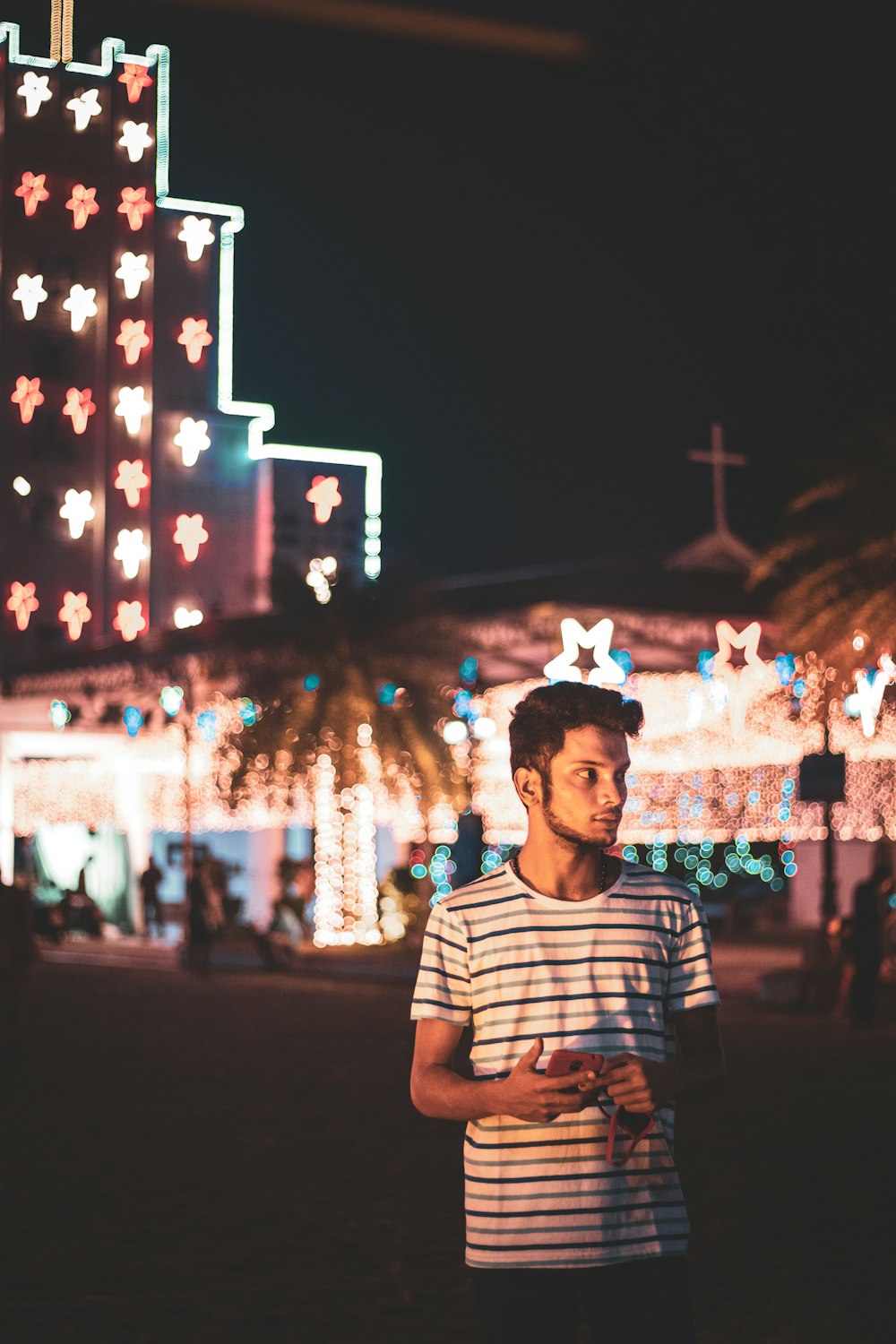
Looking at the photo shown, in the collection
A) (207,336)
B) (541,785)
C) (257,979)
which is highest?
(207,336)

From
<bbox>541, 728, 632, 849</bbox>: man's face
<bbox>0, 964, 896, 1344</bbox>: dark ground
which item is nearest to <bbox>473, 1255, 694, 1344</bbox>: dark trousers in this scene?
<bbox>541, 728, 632, 849</bbox>: man's face

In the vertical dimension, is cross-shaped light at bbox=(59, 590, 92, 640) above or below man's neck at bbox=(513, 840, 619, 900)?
above

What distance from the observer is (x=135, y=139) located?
226ft

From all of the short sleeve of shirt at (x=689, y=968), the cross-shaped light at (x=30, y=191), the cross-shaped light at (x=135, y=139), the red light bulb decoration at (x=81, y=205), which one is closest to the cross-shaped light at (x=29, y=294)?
the cross-shaped light at (x=30, y=191)

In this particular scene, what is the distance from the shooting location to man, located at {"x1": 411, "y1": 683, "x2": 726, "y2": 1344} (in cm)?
399

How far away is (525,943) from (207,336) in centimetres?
6848

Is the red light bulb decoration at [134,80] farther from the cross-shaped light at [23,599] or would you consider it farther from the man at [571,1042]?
the man at [571,1042]

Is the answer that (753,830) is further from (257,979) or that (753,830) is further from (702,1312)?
(702,1312)

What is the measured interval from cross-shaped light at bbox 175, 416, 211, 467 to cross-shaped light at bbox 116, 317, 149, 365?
9.21 ft

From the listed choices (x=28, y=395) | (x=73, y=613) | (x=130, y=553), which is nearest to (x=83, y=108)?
(x=28, y=395)

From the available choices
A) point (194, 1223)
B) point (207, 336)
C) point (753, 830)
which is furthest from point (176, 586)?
point (194, 1223)

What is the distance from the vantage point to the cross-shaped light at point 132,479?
67.5 metres

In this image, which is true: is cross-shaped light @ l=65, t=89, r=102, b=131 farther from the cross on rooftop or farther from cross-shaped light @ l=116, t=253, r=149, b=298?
the cross on rooftop

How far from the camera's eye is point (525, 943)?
13.4ft
